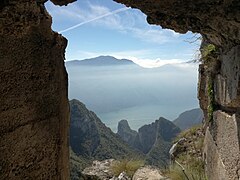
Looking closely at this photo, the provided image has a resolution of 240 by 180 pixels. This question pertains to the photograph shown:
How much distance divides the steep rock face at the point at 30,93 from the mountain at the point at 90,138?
99.0 ft

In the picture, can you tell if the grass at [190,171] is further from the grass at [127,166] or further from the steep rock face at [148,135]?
the steep rock face at [148,135]

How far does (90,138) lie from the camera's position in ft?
130

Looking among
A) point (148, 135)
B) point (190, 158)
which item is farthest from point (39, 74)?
point (148, 135)

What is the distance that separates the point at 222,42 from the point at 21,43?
249 centimetres

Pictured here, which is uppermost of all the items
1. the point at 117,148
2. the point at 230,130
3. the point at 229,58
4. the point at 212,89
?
the point at 229,58

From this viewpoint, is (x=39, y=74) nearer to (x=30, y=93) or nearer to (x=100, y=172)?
(x=30, y=93)

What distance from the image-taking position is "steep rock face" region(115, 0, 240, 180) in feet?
10.2

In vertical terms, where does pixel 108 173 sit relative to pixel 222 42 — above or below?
below

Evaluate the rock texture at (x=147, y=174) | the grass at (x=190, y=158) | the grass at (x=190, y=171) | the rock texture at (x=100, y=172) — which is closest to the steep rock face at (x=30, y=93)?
the grass at (x=190, y=158)

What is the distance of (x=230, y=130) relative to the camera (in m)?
4.27

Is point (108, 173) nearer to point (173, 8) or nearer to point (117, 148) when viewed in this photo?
point (173, 8)

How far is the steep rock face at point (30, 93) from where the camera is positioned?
2.61 meters

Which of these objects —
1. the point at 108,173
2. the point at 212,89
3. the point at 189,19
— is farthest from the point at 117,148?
the point at 189,19

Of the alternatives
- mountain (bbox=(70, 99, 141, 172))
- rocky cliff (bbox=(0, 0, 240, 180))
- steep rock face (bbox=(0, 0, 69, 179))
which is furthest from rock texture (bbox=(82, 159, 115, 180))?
mountain (bbox=(70, 99, 141, 172))
